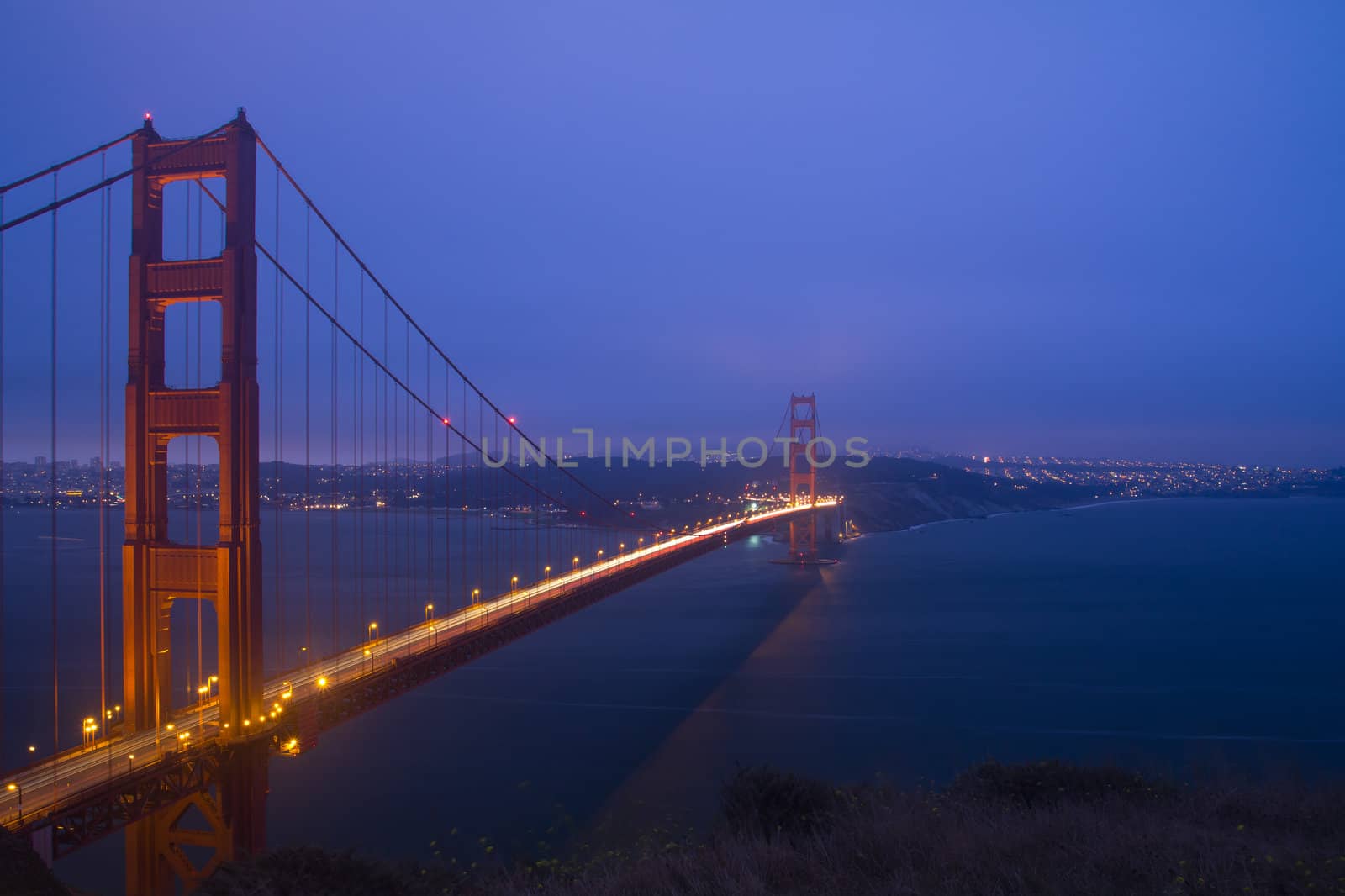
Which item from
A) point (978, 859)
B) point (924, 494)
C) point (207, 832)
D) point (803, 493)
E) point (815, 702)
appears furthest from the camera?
point (924, 494)

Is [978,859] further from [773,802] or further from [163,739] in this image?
[163,739]

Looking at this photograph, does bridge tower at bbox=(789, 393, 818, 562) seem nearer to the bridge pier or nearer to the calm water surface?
the calm water surface

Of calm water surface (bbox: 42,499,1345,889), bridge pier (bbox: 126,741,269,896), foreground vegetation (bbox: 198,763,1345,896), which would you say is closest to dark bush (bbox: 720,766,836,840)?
foreground vegetation (bbox: 198,763,1345,896)

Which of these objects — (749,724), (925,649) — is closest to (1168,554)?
(925,649)

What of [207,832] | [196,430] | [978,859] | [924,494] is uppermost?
[196,430]

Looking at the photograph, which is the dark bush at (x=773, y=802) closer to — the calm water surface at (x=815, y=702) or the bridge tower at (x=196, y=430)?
the calm water surface at (x=815, y=702)

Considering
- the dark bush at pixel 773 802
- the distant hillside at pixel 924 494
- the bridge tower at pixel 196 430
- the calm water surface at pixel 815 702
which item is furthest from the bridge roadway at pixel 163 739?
the distant hillside at pixel 924 494

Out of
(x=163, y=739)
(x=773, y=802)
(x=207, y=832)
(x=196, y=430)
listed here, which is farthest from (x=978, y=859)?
(x=196, y=430)
